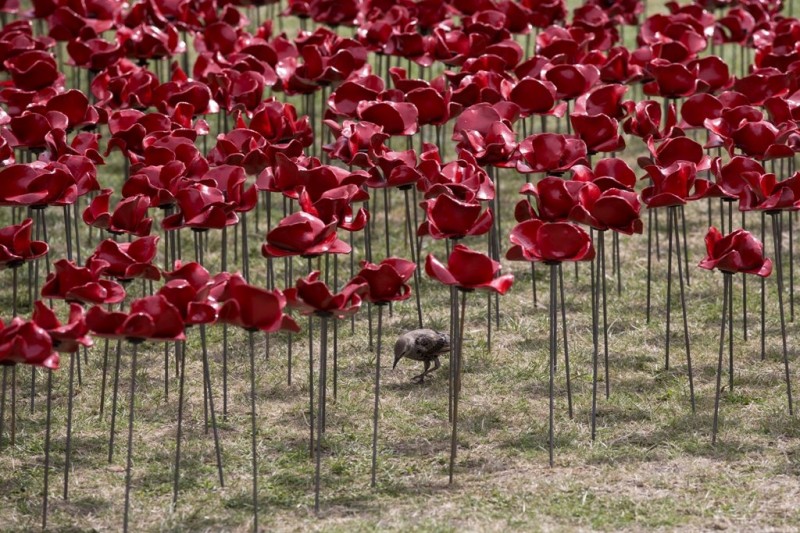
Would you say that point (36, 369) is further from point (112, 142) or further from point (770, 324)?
point (770, 324)

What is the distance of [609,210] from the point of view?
566 cm

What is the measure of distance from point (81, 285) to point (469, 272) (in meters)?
1.38

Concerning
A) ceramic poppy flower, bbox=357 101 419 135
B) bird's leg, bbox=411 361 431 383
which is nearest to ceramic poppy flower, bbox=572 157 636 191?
ceramic poppy flower, bbox=357 101 419 135

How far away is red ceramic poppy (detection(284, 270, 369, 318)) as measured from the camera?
514 centimetres

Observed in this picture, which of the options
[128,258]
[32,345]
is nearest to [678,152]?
[128,258]

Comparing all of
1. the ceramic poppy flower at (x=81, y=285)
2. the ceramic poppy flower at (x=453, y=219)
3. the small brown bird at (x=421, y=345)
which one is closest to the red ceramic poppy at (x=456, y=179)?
the ceramic poppy flower at (x=453, y=219)

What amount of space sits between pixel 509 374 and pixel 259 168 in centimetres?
150

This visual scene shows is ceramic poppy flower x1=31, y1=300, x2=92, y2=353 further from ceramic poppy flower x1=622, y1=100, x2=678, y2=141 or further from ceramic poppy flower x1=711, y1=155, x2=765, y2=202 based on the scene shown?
ceramic poppy flower x1=622, y1=100, x2=678, y2=141

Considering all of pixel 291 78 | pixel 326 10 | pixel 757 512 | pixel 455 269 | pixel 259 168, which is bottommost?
pixel 757 512

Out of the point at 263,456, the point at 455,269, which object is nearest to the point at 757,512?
the point at 455,269

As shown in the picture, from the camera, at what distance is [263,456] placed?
19.5 feet

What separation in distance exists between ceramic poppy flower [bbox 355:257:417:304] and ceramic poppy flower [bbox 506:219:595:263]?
45 centimetres

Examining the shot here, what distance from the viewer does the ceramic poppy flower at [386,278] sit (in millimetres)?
5289

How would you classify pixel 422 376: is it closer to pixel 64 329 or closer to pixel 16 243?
pixel 16 243
